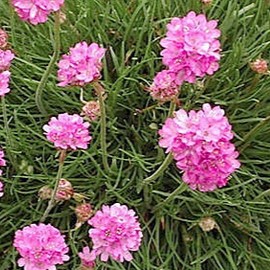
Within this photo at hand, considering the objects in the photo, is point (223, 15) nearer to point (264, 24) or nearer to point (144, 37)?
point (264, 24)

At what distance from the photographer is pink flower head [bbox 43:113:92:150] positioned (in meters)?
1.22

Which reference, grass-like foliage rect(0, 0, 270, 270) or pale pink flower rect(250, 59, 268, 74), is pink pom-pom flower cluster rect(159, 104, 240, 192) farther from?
pale pink flower rect(250, 59, 268, 74)

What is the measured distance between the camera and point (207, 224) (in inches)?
59.0

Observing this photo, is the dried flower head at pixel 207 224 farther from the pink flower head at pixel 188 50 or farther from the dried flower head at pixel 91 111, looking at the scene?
the pink flower head at pixel 188 50

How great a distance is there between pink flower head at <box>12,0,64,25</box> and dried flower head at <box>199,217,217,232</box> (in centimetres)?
57

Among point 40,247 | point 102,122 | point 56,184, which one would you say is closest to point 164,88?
point 102,122

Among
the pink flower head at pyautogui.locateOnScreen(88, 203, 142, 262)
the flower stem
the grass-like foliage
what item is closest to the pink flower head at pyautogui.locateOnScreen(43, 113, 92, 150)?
the flower stem

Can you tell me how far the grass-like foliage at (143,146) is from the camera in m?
1.53

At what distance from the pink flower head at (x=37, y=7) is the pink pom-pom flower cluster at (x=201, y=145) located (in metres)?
0.29

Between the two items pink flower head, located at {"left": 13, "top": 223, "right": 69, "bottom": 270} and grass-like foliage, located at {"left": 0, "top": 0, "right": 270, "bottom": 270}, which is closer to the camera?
pink flower head, located at {"left": 13, "top": 223, "right": 69, "bottom": 270}

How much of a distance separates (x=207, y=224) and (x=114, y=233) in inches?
13.4

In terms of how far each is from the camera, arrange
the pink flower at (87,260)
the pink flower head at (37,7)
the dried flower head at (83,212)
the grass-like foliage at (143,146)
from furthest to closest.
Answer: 1. the grass-like foliage at (143,146)
2. the dried flower head at (83,212)
3. the pink flower at (87,260)
4. the pink flower head at (37,7)

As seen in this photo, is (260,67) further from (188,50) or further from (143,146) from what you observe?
(188,50)

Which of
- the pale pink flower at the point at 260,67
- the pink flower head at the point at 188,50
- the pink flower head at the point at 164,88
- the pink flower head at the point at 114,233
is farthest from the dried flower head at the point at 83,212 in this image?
the pale pink flower at the point at 260,67
